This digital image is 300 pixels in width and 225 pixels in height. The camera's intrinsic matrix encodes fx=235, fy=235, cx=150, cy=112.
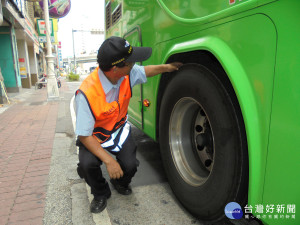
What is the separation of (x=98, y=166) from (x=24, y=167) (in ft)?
5.03

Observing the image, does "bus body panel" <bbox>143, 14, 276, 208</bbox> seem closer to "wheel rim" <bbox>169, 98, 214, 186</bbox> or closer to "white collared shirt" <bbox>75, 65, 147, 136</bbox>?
"wheel rim" <bbox>169, 98, 214, 186</bbox>

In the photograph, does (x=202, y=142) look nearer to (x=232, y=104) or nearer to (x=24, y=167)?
(x=232, y=104)

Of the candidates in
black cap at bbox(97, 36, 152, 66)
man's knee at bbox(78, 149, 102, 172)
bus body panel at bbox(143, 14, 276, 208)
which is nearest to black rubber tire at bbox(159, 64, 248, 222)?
bus body panel at bbox(143, 14, 276, 208)

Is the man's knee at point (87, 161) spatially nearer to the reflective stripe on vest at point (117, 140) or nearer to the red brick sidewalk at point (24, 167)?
the reflective stripe on vest at point (117, 140)

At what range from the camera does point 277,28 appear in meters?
1.04

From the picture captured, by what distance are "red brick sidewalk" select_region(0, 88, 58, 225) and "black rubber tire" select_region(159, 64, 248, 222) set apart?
1.26 m

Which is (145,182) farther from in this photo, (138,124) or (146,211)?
(138,124)

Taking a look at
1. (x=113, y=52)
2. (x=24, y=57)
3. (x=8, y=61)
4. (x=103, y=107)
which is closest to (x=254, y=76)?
(x=113, y=52)

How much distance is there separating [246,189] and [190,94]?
2.40ft

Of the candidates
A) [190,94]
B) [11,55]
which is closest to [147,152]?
[190,94]

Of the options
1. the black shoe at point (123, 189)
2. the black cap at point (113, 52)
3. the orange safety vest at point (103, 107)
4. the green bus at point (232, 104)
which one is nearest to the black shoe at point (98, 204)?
the black shoe at point (123, 189)

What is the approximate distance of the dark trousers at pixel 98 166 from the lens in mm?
1989

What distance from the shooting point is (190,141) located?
2146mm

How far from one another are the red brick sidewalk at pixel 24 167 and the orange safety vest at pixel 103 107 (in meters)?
0.91
